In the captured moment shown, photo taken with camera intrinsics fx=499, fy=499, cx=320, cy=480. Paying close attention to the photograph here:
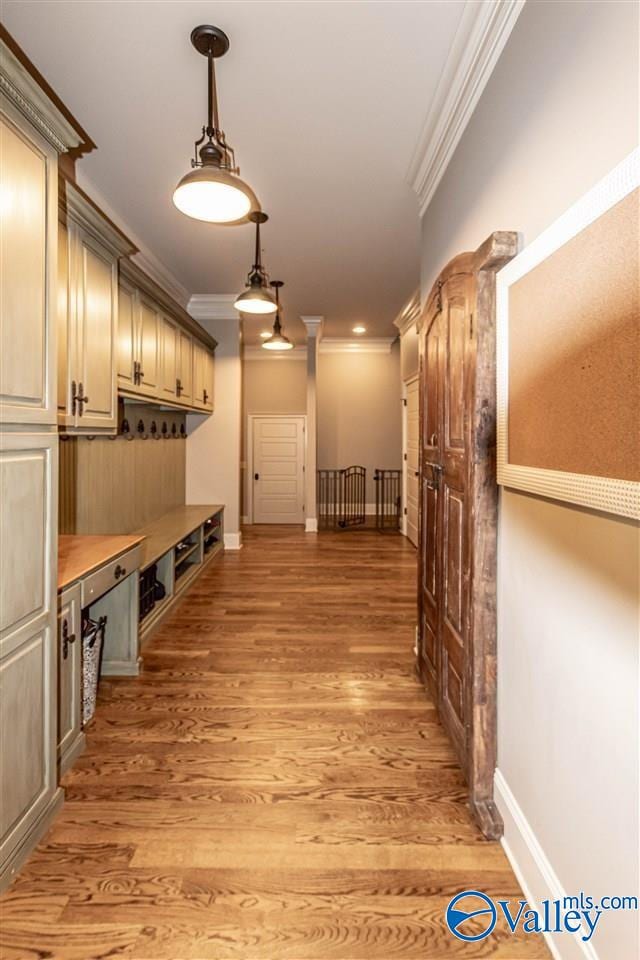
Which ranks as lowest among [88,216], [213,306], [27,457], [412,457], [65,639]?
[65,639]

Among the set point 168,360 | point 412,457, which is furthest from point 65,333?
point 412,457

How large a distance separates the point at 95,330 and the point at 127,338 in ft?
2.13

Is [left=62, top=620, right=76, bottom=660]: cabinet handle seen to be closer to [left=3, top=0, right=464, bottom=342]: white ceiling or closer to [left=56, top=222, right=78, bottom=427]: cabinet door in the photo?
[left=56, top=222, right=78, bottom=427]: cabinet door

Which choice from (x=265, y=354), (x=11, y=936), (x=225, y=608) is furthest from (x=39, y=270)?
(x=265, y=354)

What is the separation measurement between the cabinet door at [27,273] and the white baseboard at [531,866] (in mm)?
2018

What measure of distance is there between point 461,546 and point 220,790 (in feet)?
4.52

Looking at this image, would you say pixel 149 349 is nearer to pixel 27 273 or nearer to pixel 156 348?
pixel 156 348

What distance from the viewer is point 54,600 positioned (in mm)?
1798

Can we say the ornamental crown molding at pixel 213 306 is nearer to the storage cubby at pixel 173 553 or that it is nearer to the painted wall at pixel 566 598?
the storage cubby at pixel 173 553

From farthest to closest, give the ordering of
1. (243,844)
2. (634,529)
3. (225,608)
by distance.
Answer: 1. (225,608)
2. (243,844)
3. (634,529)

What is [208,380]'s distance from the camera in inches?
223

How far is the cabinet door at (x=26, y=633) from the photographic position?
1.52m

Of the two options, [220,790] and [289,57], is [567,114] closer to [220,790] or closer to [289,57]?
[289,57]

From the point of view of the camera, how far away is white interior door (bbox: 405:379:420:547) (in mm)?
6762
